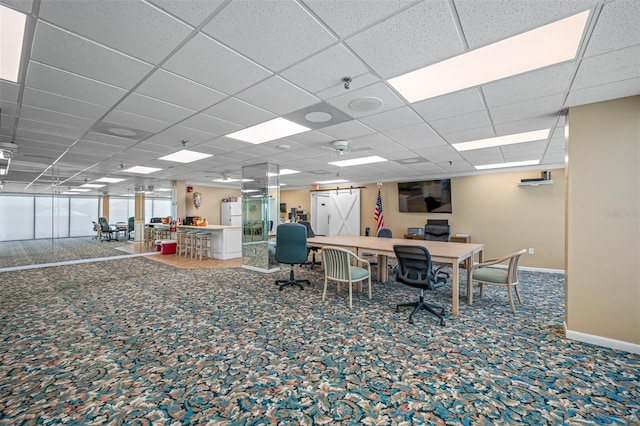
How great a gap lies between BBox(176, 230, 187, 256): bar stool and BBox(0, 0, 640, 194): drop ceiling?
4.42 m

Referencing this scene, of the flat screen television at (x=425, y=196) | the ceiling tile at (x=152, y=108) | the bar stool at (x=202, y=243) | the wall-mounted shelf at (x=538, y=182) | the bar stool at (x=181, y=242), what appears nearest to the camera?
the ceiling tile at (x=152, y=108)

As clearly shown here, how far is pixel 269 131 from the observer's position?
3.90 m

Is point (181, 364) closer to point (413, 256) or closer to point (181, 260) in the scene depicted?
point (413, 256)

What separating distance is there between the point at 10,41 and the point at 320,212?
376 inches

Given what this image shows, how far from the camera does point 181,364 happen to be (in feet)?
7.63

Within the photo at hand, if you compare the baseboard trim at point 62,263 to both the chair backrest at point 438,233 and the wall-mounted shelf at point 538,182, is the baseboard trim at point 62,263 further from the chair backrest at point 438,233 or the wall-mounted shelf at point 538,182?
the wall-mounted shelf at point 538,182

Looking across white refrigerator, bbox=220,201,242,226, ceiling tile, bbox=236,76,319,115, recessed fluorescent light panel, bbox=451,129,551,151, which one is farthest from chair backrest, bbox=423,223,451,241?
white refrigerator, bbox=220,201,242,226

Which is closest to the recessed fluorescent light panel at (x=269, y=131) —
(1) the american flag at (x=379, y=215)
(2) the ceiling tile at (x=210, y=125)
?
(2) the ceiling tile at (x=210, y=125)

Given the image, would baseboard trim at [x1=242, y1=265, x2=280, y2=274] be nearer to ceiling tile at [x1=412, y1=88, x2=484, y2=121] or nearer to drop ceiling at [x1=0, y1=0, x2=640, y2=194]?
drop ceiling at [x1=0, y1=0, x2=640, y2=194]

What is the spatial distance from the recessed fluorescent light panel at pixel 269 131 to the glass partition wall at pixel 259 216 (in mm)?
2006

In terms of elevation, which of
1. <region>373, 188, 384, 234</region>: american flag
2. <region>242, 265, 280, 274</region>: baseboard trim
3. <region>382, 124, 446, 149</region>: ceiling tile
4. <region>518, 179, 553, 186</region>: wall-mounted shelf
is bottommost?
<region>242, 265, 280, 274</region>: baseboard trim

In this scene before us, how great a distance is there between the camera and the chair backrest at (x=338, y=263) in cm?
384

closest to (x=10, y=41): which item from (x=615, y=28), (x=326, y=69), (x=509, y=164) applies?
(x=326, y=69)

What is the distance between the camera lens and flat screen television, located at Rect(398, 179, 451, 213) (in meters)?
7.88
